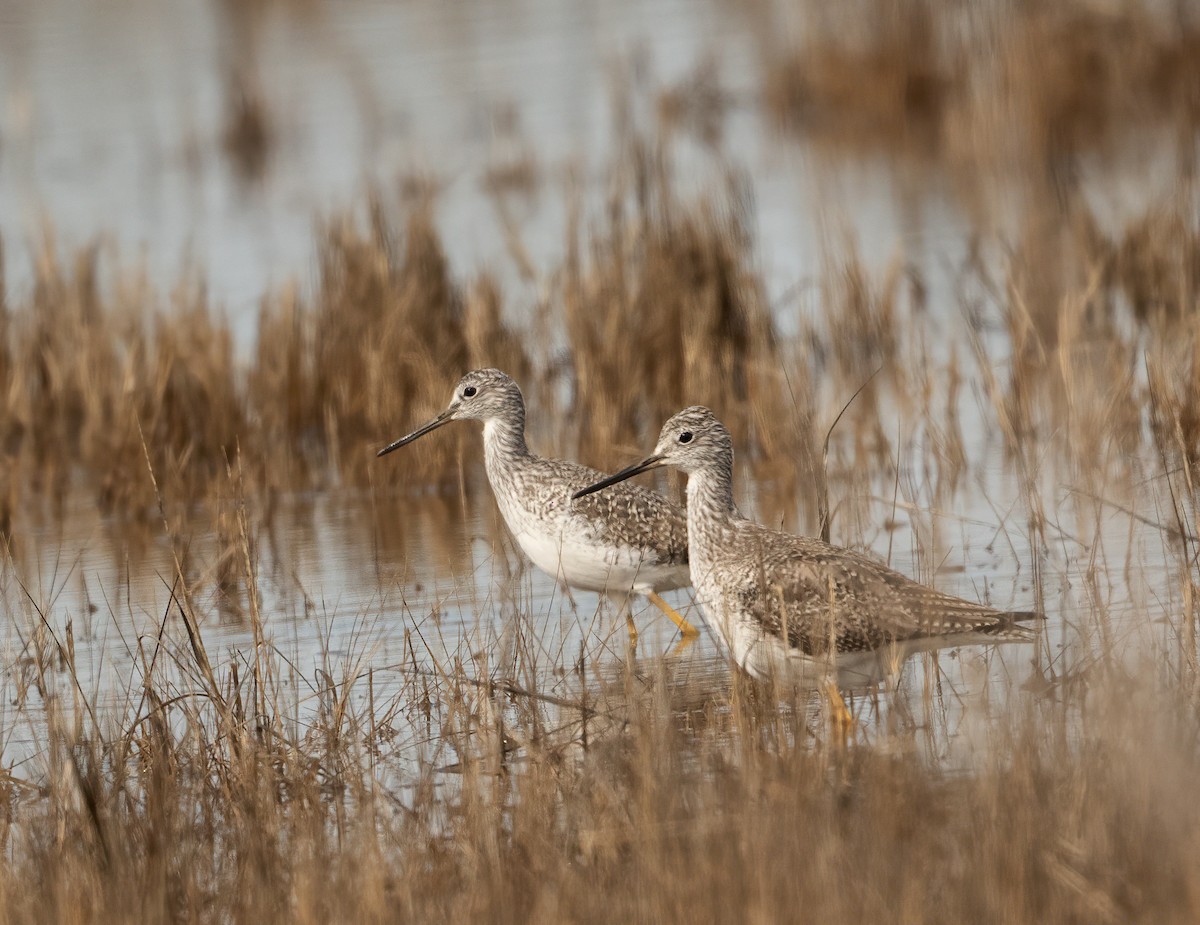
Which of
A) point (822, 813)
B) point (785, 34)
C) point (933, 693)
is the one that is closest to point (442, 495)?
point (933, 693)

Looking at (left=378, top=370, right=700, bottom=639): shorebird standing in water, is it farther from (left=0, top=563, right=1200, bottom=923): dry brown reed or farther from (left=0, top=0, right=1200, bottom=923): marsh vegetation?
(left=0, top=563, right=1200, bottom=923): dry brown reed

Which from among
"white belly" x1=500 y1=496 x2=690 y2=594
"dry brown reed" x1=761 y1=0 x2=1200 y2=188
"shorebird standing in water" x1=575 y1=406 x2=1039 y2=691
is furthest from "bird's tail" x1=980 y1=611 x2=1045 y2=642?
"dry brown reed" x1=761 y1=0 x2=1200 y2=188

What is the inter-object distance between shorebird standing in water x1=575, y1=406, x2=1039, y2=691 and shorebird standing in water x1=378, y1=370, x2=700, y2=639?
1256 mm

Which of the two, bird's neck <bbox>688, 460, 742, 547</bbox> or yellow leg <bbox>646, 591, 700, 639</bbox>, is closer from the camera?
bird's neck <bbox>688, 460, 742, 547</bbox>

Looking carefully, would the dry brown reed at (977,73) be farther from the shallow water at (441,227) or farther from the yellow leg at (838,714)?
the yellow leg at (838,714)

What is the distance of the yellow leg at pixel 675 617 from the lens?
8109mm

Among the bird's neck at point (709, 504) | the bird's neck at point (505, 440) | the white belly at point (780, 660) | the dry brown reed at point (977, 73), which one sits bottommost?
the white belly at point (780, 660)

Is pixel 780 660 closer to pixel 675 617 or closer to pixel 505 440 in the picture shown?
pixel 675 617

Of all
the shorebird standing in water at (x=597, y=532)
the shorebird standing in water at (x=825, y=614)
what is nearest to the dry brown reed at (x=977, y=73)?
the shorebird standing in water at (x=597, y=532)

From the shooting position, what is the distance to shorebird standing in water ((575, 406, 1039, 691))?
6.07 m

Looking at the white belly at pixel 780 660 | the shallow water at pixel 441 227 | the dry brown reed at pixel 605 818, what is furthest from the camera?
the shallow water at pixel 441 227

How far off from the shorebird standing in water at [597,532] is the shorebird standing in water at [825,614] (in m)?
1.26

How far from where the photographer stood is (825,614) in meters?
6.21

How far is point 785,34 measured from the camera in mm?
23344
